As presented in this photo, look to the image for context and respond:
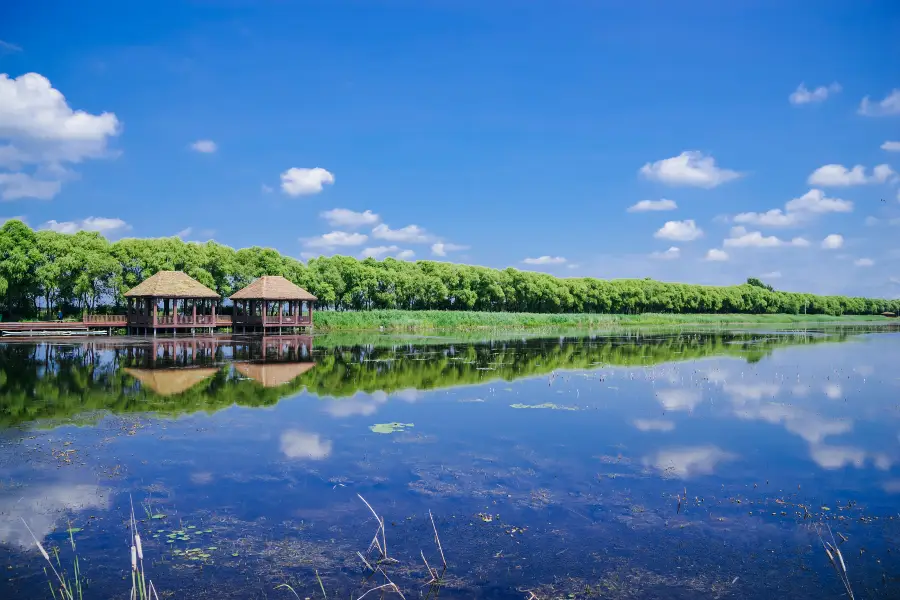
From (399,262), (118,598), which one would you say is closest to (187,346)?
(118,598)

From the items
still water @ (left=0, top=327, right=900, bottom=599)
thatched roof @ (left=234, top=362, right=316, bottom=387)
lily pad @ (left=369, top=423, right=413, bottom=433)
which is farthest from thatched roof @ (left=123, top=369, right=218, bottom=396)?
lily pad @ (left=369, top=423, right=413, bottom=433)

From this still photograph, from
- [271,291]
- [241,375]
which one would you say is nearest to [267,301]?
[271,291]

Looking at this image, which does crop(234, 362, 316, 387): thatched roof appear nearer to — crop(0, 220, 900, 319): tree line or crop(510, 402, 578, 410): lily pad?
crop(510, 402, 578, 410): lily pad

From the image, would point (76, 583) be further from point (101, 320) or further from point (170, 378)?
point (101, 320)

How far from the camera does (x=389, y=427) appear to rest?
14.0 metres

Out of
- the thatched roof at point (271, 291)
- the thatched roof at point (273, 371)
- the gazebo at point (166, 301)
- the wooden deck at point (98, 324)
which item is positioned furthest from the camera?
the thatched roof at point (271, 291)

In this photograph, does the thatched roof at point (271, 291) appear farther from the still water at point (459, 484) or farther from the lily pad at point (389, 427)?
the lily pad at point (389, 427)

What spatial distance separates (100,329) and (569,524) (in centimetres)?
5073

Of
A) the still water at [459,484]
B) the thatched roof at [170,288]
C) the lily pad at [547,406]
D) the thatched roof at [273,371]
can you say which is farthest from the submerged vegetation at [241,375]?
the thatched roof at [170,288]

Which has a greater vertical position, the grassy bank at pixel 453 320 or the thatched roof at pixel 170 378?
the grassy bank at pixel 453 320

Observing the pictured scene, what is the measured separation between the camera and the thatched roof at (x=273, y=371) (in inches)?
839

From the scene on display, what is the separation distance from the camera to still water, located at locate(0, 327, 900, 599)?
677 cm

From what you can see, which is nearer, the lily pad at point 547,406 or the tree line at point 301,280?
the lily pad at point 547,406

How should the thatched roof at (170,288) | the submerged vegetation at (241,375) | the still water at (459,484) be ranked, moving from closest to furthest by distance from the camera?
the still water at (459,484), the submerged vegetation at (241,375), the thatched roof at (170,288)
